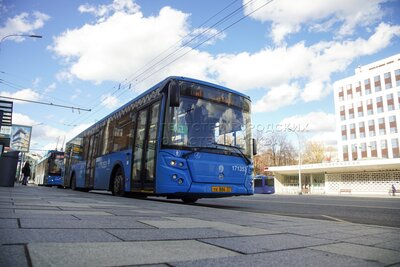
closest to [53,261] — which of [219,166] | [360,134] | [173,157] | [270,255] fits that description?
[270,255]

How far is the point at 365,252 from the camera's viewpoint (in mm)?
2695

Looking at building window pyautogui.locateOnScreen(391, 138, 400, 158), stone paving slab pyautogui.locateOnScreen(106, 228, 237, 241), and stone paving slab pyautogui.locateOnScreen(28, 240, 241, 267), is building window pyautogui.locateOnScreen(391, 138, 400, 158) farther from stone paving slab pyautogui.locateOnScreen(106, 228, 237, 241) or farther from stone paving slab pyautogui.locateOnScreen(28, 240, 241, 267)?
stone paving slab pyautogui.locateOnScreen(28, 240, 241, 267)

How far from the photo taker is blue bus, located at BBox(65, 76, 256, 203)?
26.1 feet

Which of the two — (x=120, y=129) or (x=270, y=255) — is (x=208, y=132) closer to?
(x=120, y=129)

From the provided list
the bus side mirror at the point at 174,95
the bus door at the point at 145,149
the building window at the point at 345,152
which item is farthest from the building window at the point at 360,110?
the bus side mirror at the point at 174,95

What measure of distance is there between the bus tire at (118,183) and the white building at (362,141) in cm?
3453

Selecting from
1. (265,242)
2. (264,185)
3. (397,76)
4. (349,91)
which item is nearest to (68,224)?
(265,242)

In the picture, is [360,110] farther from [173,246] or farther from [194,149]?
[173,246]

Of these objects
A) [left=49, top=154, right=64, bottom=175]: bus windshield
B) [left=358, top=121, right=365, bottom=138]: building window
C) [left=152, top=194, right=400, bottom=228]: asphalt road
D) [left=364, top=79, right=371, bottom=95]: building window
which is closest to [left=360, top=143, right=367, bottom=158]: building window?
[left=358, top=121, right=365, bottom=138]: building window

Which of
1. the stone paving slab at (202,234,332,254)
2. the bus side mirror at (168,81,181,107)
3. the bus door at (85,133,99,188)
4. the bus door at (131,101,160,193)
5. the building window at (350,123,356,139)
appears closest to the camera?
the stone paving slab at (202,234,332,254)

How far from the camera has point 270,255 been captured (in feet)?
7.91

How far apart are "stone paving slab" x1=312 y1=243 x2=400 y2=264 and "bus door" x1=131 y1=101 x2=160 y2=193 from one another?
19.4 ft

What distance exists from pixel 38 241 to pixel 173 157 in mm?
5571

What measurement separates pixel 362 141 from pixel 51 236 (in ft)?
229
